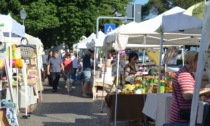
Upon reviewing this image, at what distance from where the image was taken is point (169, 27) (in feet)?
19.9

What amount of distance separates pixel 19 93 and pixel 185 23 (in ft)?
20.5

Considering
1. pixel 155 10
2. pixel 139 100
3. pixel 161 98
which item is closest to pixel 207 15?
pixel 161 98

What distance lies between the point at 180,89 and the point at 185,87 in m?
0.13

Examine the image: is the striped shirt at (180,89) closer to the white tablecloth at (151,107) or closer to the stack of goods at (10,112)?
the white tablecloth at (151,107)

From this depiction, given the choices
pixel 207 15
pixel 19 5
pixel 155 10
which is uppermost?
pixel 155 10

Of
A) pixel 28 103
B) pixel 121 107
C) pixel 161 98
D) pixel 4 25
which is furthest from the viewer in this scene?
pixel 28 103

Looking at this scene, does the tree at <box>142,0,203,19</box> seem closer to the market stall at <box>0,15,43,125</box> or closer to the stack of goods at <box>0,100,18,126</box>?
the market stall at <box>0,15,43,125</box>

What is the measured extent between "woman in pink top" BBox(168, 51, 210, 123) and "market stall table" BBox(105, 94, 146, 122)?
313 cm

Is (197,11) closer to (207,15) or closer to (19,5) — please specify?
(207,15)

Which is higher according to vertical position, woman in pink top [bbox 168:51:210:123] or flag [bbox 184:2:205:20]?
flag [bbox 184:2:205:20]

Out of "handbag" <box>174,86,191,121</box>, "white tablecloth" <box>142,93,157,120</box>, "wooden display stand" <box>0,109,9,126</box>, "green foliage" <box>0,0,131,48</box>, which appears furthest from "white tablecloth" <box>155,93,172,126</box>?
"green foliage" <box>0,0,131,48</box>

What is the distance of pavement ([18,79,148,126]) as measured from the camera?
9.41m

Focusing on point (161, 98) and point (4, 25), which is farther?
point (4, 25)

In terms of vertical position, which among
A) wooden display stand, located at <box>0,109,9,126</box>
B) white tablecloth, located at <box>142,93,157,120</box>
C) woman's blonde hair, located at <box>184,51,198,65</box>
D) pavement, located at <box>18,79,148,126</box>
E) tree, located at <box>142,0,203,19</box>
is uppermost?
tree, located at <box>142,0,203,19</box>
